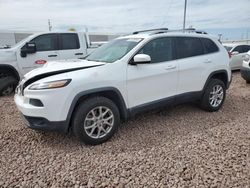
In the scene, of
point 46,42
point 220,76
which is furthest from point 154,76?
point 46,42

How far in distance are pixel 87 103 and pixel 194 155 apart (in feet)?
5.57

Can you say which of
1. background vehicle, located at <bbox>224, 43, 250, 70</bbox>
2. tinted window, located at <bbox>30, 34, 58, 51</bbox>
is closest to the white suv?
tinted window, located at <bbox>30, 34, 58, 51</bbox>

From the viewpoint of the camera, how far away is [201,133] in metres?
3.76

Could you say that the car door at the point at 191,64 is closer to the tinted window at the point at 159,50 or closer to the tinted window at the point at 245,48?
the tinted window at the point at 159,50

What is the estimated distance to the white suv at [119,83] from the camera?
3068 mm

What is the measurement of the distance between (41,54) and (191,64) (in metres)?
4.59

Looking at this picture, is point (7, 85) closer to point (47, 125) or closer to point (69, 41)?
point (69, 41)

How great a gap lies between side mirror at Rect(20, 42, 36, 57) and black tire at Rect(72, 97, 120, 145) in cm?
411

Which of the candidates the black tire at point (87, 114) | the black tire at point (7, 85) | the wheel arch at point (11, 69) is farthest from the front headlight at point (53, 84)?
the wheel arch at point (11, 69)

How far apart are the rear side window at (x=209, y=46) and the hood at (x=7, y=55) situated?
202 inches

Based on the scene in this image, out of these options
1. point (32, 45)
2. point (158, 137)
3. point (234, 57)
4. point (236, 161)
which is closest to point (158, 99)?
point (158, 137)

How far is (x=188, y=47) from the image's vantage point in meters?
4.44

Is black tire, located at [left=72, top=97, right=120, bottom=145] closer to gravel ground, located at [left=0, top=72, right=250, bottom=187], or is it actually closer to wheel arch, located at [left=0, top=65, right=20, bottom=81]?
gravel ground, located at [left=0, top=72, right=250, bottom=187]

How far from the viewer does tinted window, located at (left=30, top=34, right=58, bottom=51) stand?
675cm
